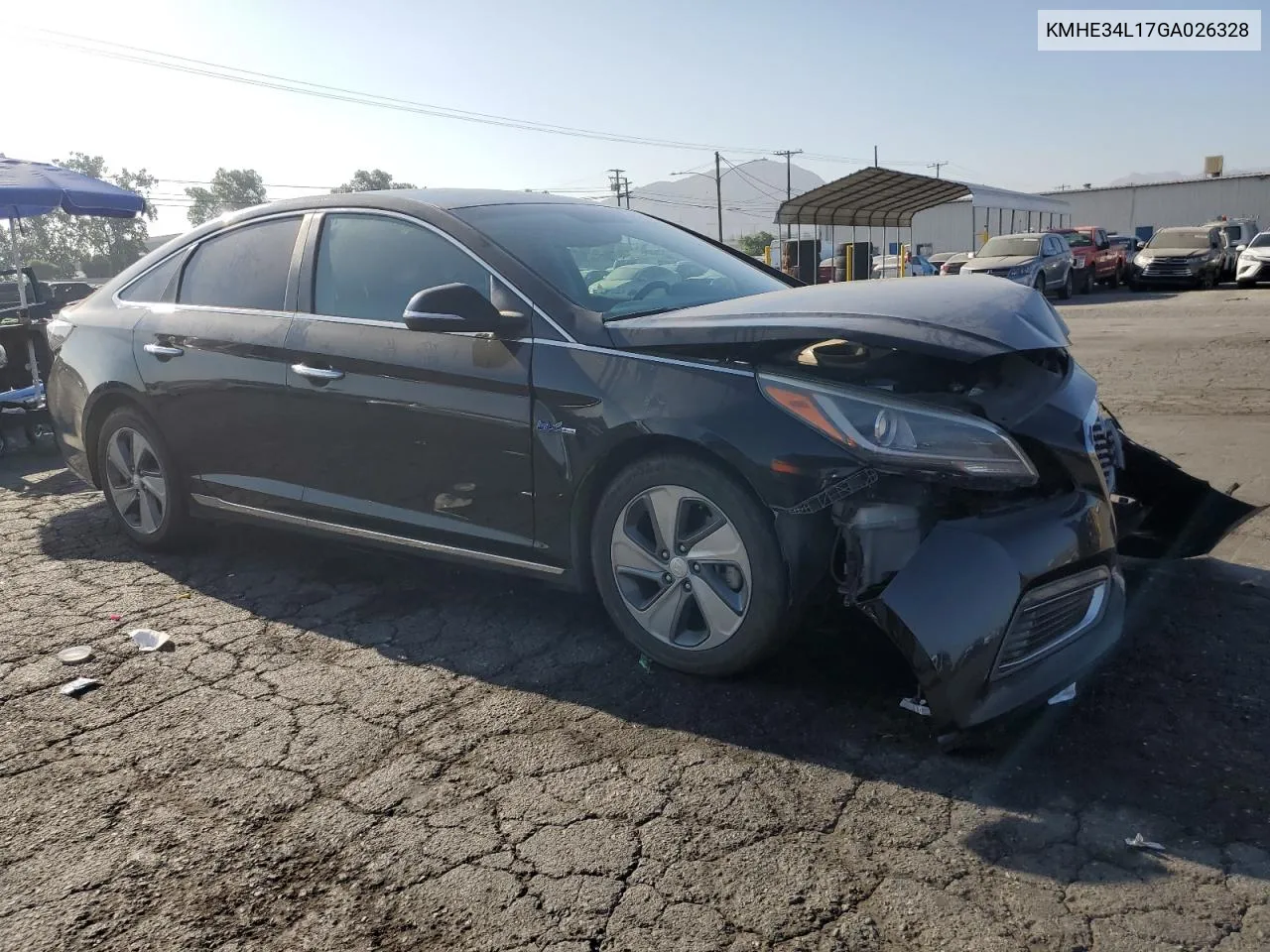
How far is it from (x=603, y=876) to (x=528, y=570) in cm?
143

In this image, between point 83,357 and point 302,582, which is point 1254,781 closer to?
point 302,582

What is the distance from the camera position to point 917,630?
2672 mm

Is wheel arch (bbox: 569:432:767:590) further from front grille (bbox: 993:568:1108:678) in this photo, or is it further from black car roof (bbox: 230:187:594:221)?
black car roof (bbox: 230:187:594:221)

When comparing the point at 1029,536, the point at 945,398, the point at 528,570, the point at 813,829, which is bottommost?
the point at 813,829

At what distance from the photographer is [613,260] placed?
3.98 m

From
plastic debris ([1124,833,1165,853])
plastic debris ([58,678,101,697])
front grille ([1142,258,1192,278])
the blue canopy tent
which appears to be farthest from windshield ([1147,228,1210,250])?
plastic debris ([58,678,101,697])

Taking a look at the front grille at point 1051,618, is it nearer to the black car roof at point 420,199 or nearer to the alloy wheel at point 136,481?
the black car roof at point 420,199

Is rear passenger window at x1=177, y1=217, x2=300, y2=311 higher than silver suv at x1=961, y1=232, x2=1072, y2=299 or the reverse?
higher

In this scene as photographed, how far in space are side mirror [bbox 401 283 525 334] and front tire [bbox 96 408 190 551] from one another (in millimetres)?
1971

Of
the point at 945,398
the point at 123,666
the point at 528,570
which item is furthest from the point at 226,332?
the point at 945,398

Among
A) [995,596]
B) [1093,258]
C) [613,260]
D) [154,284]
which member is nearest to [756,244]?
[1093,258]

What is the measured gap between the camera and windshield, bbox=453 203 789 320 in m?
3.68

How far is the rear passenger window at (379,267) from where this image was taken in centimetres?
384

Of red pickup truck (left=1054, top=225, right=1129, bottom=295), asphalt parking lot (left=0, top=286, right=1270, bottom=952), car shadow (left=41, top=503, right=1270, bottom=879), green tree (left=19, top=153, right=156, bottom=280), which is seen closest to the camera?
asphalt parking lot (left=0, top=286, right=1270, bottom=952)
